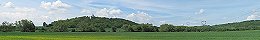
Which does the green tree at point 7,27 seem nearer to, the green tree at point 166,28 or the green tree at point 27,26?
the green tree at point 27,26

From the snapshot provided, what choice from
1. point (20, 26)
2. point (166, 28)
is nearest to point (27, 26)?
point (20, 26)

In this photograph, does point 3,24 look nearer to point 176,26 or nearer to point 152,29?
point 152,29

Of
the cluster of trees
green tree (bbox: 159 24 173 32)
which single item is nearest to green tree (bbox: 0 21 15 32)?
the cluster of trees

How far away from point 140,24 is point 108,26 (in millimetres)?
29432

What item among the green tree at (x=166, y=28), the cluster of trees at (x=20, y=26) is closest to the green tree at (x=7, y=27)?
the cluster of trees at (x=20, y=26)

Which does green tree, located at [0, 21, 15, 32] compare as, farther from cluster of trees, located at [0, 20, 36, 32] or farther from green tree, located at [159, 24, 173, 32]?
green tree, located at [159, 24, 173, 32]

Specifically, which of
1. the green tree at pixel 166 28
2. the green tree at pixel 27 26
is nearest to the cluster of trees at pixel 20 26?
the green tree at pixel 27 26

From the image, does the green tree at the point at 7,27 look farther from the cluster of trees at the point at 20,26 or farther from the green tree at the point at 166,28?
the green tree at the point at 166,28

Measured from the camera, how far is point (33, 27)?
14850 centimetres

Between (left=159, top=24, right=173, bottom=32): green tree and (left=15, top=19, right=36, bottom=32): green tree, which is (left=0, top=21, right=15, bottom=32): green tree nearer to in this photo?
(left=15, top=19, right=36, bottom=32): green tree

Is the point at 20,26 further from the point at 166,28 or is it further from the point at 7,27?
the point at 166,28

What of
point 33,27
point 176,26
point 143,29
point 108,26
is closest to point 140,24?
point 143,29

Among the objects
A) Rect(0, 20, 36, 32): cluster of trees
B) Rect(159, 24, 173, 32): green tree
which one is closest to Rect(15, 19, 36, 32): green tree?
Rect(0, 20, 36, 32): cluster of trees

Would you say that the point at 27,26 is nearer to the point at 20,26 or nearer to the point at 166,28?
the point at 20,26
